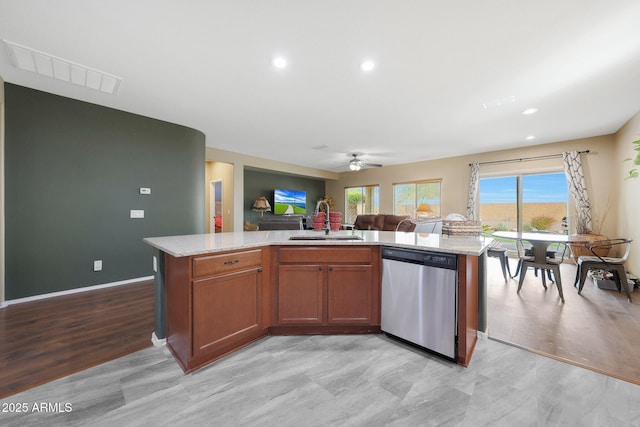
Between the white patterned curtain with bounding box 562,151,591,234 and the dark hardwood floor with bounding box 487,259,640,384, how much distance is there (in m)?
1.84

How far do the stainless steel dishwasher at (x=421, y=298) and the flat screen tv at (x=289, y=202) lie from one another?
6.48 metres

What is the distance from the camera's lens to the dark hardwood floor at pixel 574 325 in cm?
189

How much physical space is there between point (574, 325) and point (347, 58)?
132 inches

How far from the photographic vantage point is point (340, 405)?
4.70ft

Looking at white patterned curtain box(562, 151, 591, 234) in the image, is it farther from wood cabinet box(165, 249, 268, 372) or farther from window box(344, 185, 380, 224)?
wood cabinet box(165, 249, 268, 372)

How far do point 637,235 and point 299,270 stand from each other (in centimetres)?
496

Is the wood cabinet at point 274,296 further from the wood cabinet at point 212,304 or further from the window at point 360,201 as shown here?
the window at point 360,201

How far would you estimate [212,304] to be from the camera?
176cm

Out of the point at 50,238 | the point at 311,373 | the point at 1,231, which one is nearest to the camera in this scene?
the point at 311,373

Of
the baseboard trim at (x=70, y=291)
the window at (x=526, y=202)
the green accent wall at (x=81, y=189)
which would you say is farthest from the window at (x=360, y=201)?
the baseboard trim at (x=70, y=291)

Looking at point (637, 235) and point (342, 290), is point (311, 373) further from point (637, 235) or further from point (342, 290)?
point (637, 235)

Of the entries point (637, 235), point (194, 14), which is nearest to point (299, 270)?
point (194, 14)

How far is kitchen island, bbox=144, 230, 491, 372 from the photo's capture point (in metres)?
1.71

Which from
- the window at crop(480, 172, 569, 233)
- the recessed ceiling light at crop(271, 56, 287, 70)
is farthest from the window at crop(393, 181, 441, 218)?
the recessed ceiling light at crop(271, 56, 287, 70)
